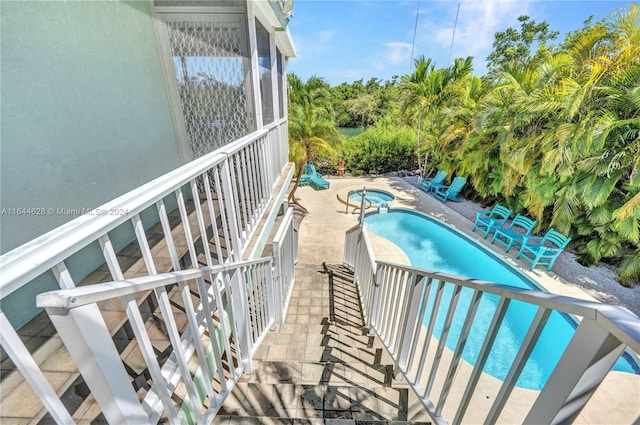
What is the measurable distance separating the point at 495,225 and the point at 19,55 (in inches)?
399

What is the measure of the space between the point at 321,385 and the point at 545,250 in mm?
7030

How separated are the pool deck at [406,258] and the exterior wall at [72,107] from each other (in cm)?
345

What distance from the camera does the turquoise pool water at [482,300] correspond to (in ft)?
15.0

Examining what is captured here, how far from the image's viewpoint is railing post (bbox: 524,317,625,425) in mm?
729

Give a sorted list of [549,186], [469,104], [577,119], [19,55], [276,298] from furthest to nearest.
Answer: [469,104] < [549,186] < [577,119] < [276,298] < [19,55]

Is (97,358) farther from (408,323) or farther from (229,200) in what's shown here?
(408,323)

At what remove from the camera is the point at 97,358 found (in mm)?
790

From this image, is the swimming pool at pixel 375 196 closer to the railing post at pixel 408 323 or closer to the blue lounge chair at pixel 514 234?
the blue lounge chair at pixel 514 234

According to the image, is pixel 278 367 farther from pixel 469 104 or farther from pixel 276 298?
pixel 469 104

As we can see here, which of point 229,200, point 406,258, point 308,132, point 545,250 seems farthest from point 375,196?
point 229,200

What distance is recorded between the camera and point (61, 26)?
85.7 inches

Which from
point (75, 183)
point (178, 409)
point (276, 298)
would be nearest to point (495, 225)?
point (276, 298)

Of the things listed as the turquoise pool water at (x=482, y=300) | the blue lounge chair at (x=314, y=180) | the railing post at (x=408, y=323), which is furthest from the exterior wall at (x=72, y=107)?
the blue lounge chair at (x=314, y=180)

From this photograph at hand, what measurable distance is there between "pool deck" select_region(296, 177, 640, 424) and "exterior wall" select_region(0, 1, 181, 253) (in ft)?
11.3
